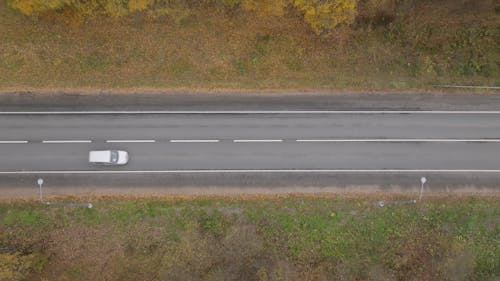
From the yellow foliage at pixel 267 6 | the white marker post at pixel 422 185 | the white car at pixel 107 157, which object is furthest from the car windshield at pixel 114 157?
the white marker post at pixel 422 185

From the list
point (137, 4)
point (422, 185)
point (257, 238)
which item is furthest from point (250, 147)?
point (137, 4)

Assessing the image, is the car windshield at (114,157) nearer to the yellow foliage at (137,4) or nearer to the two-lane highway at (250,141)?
the two-lane highway at (250,141)

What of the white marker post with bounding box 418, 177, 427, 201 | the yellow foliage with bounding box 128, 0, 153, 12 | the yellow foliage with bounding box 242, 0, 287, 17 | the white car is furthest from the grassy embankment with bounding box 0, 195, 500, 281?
the yellow foliage with bounding box 242, 0, 287, 17

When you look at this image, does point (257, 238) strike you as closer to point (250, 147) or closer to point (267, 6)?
point (250, 147)

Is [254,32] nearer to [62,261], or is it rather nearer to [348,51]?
[348,51]

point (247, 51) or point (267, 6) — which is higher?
point (267, 6)

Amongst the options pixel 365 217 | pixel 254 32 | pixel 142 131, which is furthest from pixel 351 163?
pixel 142 131

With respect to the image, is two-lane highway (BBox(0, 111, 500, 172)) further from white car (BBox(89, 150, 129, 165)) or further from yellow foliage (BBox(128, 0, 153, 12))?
yellow foliage (BBox(128, 0, 153, 12))
